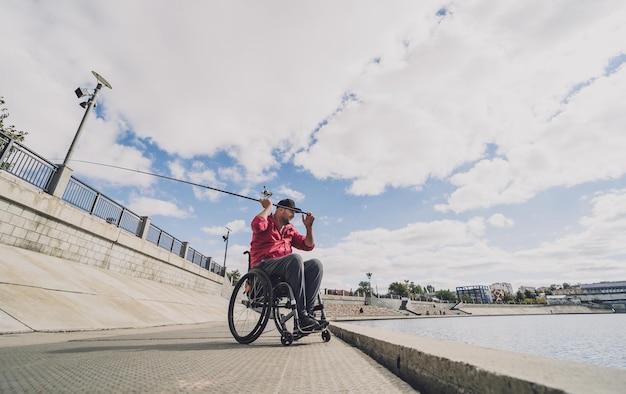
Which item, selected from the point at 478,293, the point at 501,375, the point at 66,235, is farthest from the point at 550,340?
the point at 478,293

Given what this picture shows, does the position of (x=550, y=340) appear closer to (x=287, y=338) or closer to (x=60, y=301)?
(x=287, y=338)

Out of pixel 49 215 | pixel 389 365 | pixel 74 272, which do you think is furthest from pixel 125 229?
pixel 389 365

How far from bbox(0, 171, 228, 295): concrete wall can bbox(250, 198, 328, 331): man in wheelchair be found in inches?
285

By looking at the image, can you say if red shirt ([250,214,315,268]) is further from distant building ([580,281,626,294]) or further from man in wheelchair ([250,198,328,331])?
distant building ([580,281,626,294])

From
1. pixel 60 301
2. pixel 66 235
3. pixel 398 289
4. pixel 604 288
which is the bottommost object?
pixel 60 301

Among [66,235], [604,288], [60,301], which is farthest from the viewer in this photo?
[604,288]

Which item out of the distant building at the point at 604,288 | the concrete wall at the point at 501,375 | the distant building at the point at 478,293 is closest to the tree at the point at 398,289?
the distant building at the point at 478,293

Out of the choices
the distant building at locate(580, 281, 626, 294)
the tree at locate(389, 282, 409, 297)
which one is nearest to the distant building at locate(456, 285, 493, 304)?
the distant building at locate(580, 281, 626, 294)

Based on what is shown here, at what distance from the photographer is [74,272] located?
265 inches

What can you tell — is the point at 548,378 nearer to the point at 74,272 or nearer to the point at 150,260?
the point at 74,272

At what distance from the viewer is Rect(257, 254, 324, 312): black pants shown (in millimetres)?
2732

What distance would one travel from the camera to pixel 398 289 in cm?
9619

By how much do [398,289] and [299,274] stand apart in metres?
103

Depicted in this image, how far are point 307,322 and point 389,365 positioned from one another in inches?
44.7
